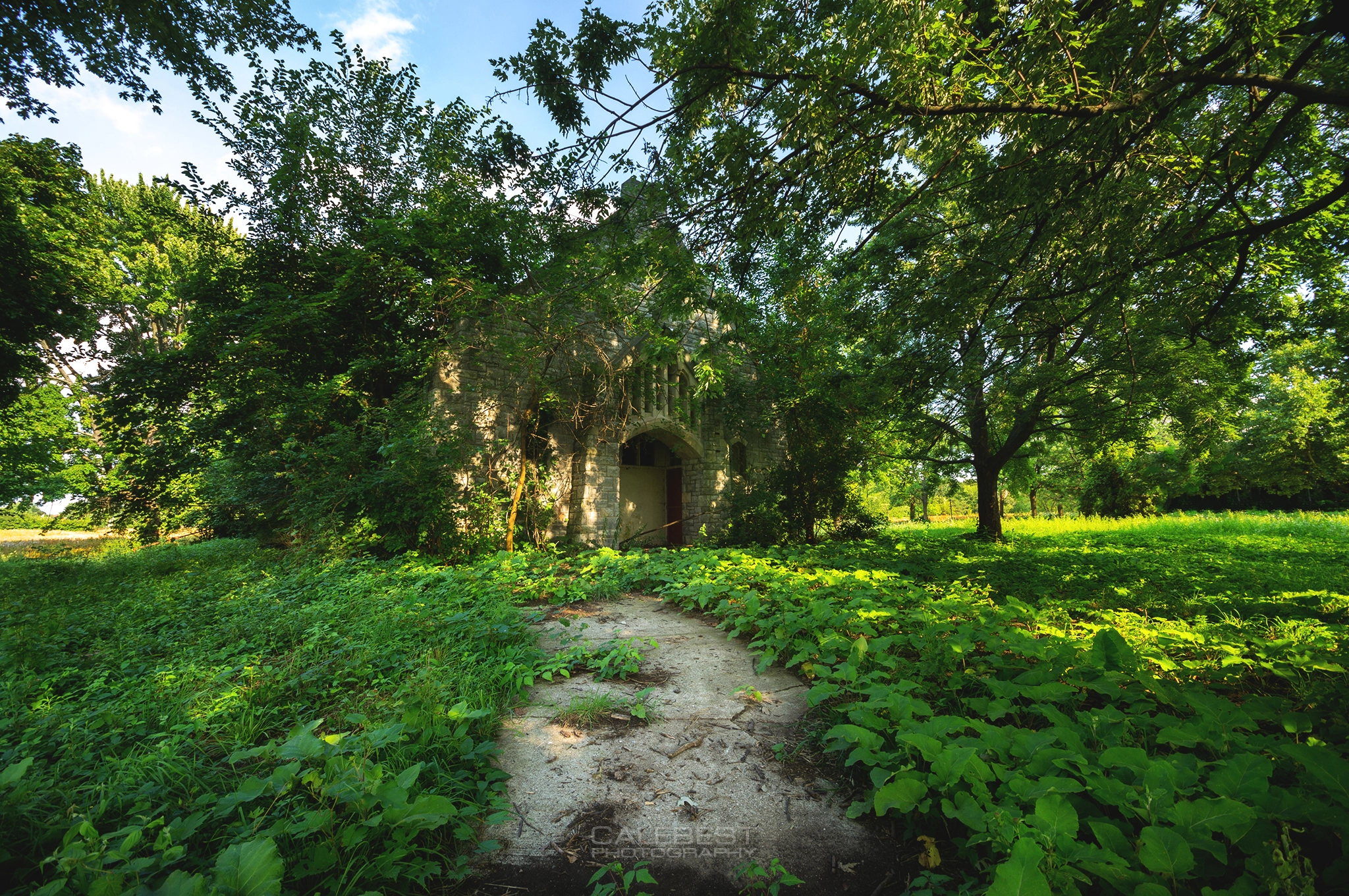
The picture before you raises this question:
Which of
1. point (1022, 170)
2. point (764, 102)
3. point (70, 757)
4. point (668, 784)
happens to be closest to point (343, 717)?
point (70, 757)

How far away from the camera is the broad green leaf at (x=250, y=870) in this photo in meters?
1.12

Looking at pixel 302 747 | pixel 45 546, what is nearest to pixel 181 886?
pixel 302 747

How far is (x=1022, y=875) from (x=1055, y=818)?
0.31 metres

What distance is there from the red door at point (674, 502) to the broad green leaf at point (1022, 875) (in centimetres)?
1060

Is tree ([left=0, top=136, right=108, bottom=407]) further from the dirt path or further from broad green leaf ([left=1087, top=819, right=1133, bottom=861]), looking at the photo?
broad green leaf ([left=1087, top=819, right=1133, bottom=861])

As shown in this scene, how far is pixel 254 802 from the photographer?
174 centimetres

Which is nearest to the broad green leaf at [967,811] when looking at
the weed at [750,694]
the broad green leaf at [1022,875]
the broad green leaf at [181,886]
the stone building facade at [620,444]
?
the broad green leaf at [1022,875]

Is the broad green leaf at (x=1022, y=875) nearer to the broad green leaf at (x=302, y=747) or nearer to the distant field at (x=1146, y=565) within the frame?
the broad green leaf at (x=302, y=747)

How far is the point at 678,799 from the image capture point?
196 centimetres

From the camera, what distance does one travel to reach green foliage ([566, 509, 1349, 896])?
1.18m

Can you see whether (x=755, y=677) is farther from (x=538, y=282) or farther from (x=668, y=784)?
(x=538, y=282)

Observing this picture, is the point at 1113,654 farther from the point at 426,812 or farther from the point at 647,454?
the point at 647,454

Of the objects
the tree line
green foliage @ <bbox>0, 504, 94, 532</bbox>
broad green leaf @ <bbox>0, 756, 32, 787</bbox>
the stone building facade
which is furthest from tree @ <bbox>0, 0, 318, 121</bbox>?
green foliage @ <bbox>0, 504, 94, 532</bbox>

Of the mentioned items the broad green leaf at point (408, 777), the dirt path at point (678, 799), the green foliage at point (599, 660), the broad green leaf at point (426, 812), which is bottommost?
the dirt path at point (678, 799)
